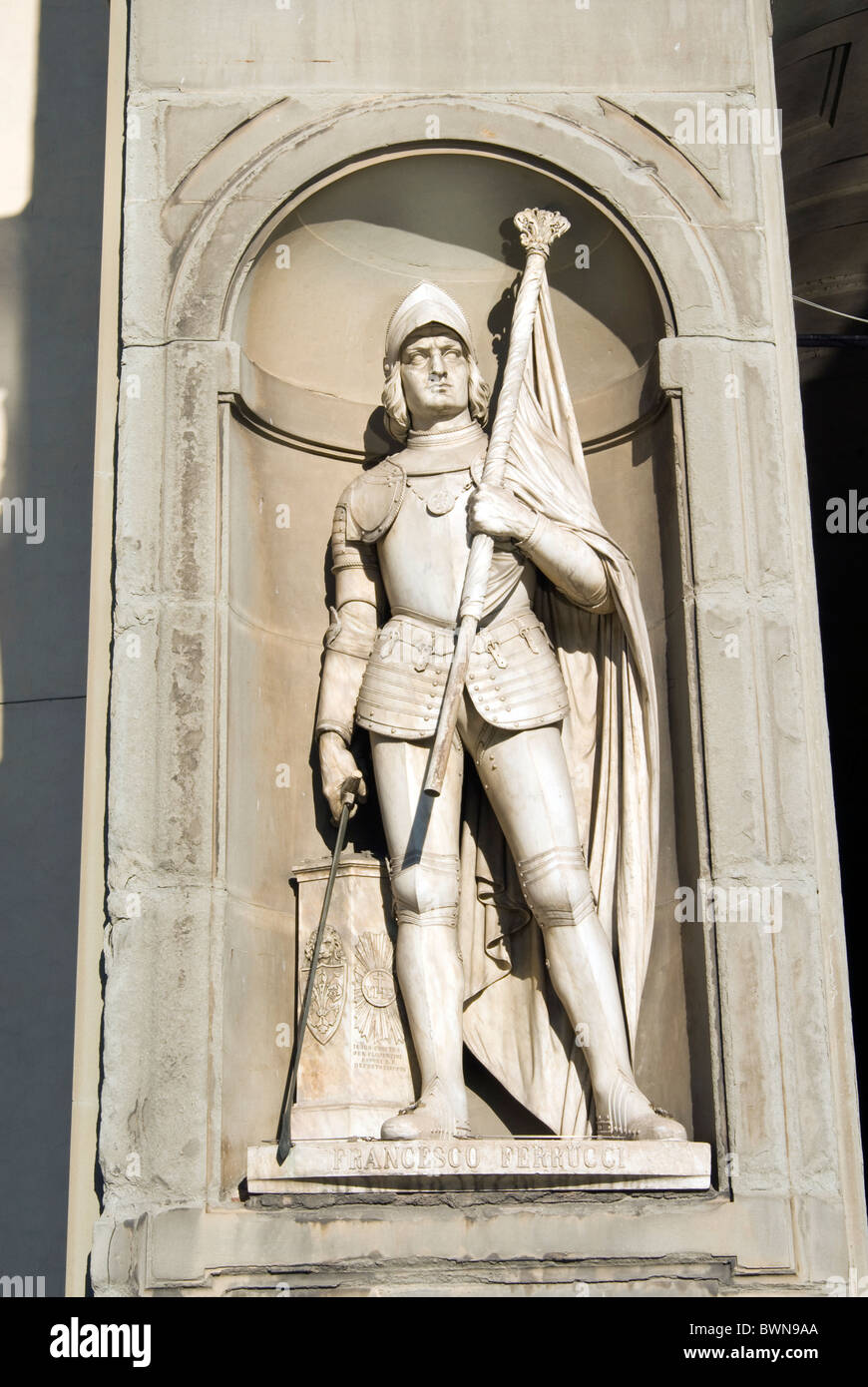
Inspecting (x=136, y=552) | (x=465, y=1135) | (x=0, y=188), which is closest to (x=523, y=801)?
(x=465, y=1135)

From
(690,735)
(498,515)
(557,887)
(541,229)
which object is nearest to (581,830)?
(557,887)

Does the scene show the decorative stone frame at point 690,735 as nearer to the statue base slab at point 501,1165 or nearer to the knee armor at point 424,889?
the statue base slab at point 501,1165

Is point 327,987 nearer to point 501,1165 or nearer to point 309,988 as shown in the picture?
point 309,988

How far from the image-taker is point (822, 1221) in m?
6.27

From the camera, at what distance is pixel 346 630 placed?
7.28 metres

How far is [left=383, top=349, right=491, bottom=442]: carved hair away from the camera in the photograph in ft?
24.4

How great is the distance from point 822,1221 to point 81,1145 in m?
2.33

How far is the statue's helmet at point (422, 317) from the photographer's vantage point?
735 cm

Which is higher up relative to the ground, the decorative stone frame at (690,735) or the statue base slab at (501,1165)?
the decorative stone frame at (690,735)

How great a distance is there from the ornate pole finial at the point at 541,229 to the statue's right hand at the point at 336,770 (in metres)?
1.95

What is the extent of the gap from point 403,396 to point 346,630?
89 cm

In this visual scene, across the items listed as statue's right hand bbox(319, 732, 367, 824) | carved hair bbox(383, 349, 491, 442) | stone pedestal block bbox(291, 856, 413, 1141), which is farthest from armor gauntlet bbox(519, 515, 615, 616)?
stone pedestal block bbox(291, 856, 413, 1141)

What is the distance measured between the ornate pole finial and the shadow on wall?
93.4 inches

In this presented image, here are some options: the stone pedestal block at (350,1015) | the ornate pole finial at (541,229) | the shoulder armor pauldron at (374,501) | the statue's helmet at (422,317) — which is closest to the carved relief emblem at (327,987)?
the stone pedestal block at (350,1015)
